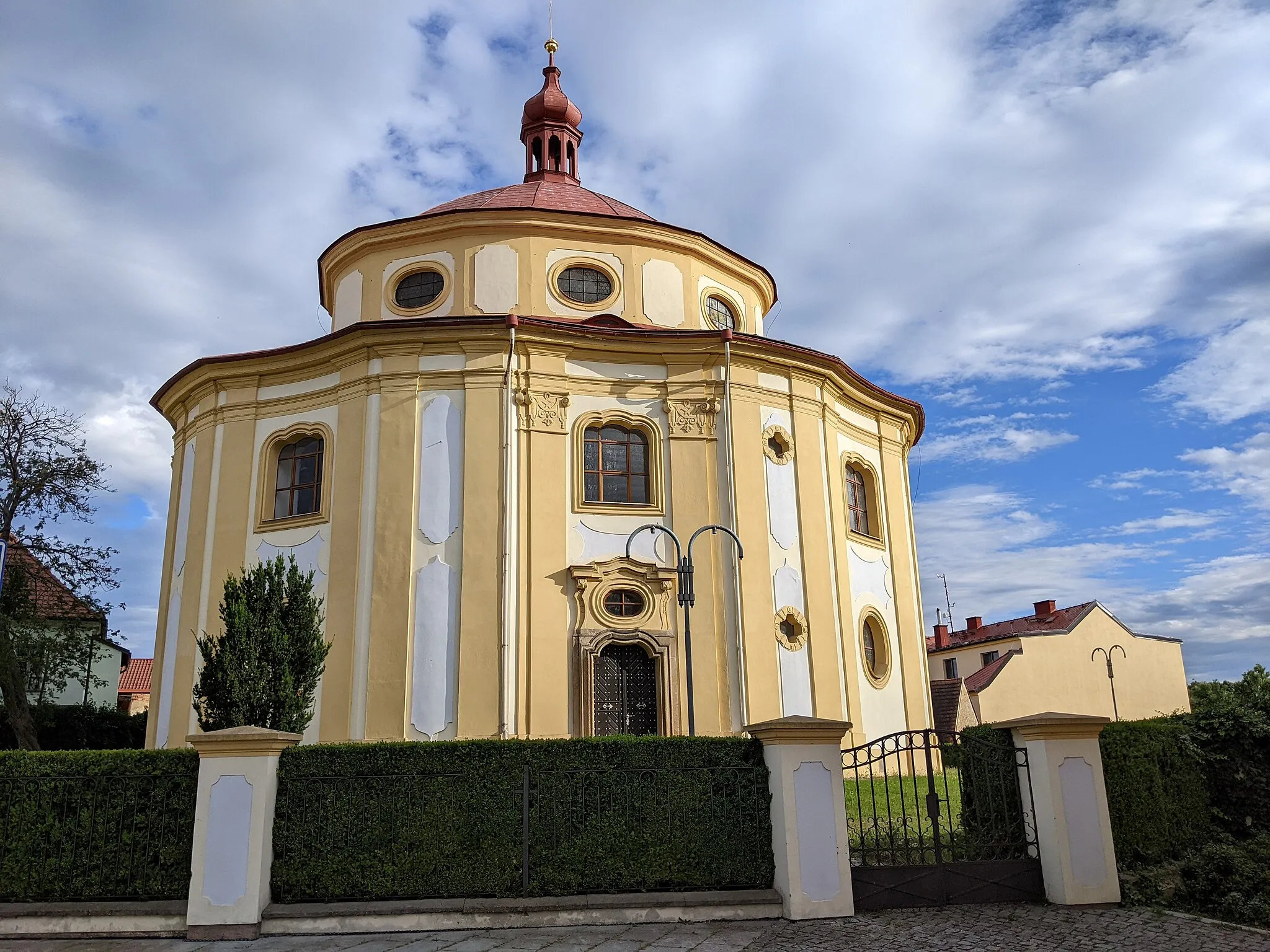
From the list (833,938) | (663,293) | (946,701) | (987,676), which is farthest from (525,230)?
(987,676)

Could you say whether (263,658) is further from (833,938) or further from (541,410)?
(541,410)

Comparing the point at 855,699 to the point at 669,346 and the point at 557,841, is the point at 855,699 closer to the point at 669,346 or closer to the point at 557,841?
the point at 669,346

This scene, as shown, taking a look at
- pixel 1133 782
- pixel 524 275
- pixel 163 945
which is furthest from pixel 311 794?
pixel 524 275

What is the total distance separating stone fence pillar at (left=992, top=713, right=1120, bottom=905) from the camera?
9.69 m

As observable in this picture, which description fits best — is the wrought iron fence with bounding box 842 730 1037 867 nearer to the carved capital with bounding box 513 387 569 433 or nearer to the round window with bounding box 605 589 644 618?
the round window with bounding box 605 589 644 618

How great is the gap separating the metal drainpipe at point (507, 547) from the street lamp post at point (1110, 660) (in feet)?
116

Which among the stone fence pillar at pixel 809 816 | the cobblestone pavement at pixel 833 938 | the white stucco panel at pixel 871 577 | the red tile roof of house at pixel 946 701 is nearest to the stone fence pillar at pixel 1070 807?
the cobblestone pavement at pixel 833 938

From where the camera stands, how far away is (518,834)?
9.53 meters

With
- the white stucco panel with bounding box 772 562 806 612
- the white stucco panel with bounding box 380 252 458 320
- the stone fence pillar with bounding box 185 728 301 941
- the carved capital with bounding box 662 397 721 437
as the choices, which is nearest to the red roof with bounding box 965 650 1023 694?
the white stucco panel with bounding box 772 562 806 612

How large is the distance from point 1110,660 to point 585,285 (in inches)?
1371

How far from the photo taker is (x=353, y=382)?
18.9m

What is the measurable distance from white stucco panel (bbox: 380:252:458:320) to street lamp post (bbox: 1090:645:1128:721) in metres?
35.8

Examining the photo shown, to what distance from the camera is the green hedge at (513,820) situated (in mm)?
9398

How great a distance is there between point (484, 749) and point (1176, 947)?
6.34 metres
